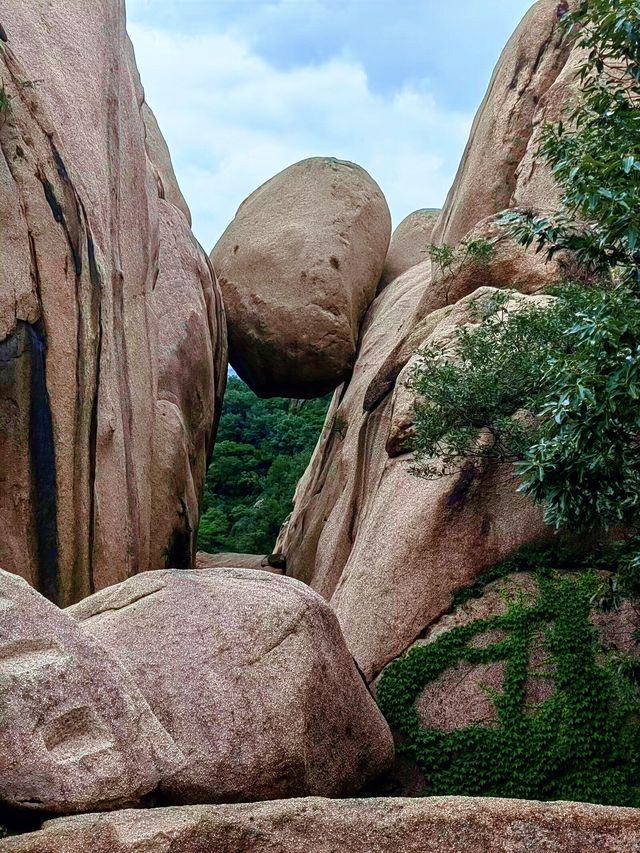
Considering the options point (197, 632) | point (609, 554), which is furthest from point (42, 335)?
point (609, 554)

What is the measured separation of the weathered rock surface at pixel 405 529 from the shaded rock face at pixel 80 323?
2.52 metres

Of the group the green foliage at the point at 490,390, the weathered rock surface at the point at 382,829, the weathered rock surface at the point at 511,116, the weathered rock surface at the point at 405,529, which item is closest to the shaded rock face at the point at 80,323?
the weathered rock surface at the point at 405,529

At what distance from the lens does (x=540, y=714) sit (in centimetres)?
894

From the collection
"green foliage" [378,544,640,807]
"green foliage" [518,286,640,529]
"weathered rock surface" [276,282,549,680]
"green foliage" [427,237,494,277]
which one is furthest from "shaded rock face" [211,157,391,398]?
"green foliage" [518,286,640,529]

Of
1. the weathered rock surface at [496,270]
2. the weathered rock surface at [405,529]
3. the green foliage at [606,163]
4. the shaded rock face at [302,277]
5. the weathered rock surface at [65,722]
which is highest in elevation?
the shaded rock face at [302,277]

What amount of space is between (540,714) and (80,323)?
6.17 meters

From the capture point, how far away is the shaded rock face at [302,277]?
64.2 feet

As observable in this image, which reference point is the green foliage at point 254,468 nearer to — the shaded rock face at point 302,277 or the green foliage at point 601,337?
the shaded rock face at point 302,277

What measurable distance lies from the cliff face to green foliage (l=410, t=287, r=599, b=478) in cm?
53

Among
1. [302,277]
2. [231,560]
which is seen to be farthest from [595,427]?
[231,560]

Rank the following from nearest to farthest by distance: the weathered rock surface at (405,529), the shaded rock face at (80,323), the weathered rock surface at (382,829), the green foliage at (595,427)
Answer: the weathered rock surface at (382,829)
the green foliage at (595,427)
the shaded rock face at (80,323)
the weathered rock surface at (405,529)

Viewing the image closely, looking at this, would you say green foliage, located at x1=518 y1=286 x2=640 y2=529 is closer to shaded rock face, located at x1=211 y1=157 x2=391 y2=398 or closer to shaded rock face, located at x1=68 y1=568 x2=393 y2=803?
shaded rock face, located at x1=68 y1=568 x2=393 y2=803

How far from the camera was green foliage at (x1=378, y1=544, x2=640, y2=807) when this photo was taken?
28.0 ft

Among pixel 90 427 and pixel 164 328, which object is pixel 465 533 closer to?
pixel 90 427
